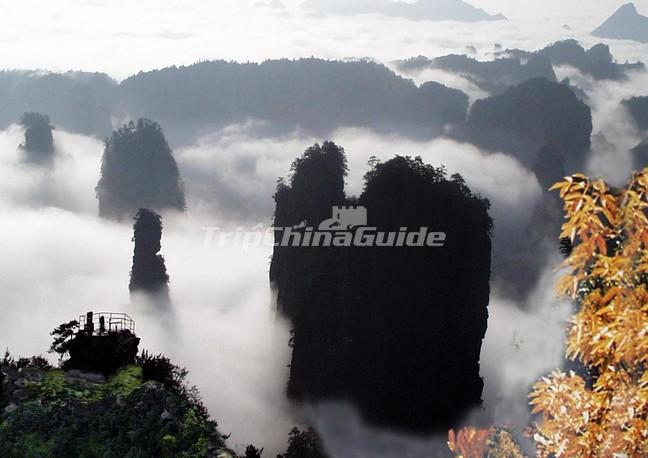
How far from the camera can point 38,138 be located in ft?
456

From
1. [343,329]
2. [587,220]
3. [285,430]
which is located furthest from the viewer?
[285,430]

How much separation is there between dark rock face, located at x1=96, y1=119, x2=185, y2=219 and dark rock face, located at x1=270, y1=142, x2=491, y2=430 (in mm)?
77505

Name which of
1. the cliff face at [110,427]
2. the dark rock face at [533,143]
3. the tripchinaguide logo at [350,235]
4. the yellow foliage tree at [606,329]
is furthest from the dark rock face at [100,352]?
the dark rock face at [533,143]

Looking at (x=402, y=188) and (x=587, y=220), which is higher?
(x=587, y=220)

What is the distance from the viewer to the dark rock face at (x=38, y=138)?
13275 centimetres

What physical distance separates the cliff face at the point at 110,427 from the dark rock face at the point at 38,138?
130 m

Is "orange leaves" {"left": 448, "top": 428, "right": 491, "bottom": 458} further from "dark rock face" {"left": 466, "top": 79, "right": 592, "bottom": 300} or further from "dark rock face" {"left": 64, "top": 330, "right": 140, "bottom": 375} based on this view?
"dark rock face" {"left": 466, "top": 79, "right": 592, "bottom": 300}

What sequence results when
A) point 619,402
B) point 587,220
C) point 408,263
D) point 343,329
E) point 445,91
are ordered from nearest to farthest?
point 587,220, point 619,402, point 408,263, point 343,329, point 445,91

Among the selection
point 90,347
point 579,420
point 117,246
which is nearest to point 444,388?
point 90,347

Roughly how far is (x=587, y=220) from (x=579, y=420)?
2.46 m

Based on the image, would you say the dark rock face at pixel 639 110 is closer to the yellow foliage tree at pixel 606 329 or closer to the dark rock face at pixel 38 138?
the dark rock face at pixel 38 138

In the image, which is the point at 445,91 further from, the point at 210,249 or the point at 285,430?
the point at 285,430

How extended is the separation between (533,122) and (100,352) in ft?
458

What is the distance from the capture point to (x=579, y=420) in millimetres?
6453
